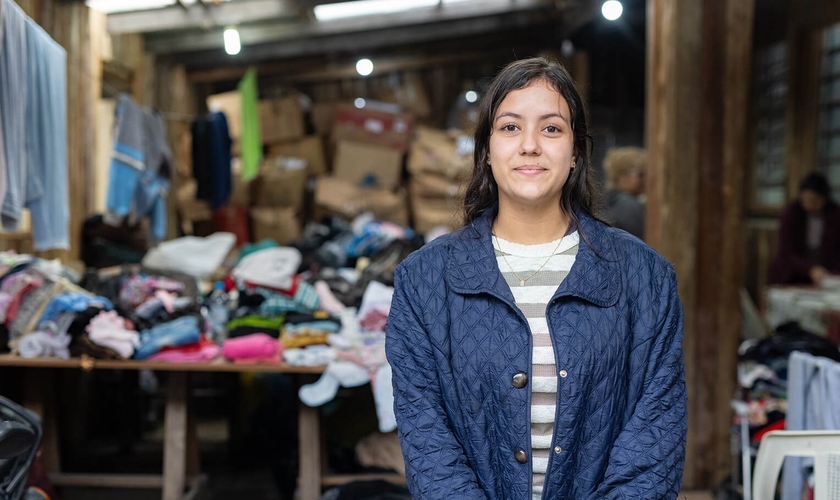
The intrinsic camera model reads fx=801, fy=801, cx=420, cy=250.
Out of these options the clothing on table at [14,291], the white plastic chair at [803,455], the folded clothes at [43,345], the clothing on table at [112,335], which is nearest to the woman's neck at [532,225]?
the white plastic chair at [803,455]

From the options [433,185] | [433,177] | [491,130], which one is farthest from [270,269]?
[433,177]

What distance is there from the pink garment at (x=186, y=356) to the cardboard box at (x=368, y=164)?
5.33m

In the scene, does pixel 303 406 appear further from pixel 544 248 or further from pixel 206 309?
pixel 544 248

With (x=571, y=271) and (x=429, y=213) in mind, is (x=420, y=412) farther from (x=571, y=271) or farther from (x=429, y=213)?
(x=429, y=213)

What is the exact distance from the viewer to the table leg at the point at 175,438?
4.27m

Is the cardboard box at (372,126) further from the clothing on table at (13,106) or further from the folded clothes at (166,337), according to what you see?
the clothing on table at (13,106)

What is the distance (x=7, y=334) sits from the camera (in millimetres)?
4227

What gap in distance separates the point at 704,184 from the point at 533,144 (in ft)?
8.92

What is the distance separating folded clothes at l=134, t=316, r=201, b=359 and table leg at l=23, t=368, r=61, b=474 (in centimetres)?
76

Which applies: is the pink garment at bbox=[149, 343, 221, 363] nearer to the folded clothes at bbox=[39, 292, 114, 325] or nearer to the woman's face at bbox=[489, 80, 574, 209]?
the folded clothes at bbox=[39, 292, 114, 325]

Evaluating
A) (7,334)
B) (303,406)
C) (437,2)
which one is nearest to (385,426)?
(303,406)

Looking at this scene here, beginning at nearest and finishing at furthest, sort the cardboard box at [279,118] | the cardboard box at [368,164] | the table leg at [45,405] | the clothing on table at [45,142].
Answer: the clothing on table at [45,142]
the table leg at [45,405]
the cardboard box at [368,164]
the cardboard box at [279,118]

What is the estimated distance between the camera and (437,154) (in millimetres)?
9156

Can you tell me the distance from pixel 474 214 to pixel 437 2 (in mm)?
6142
